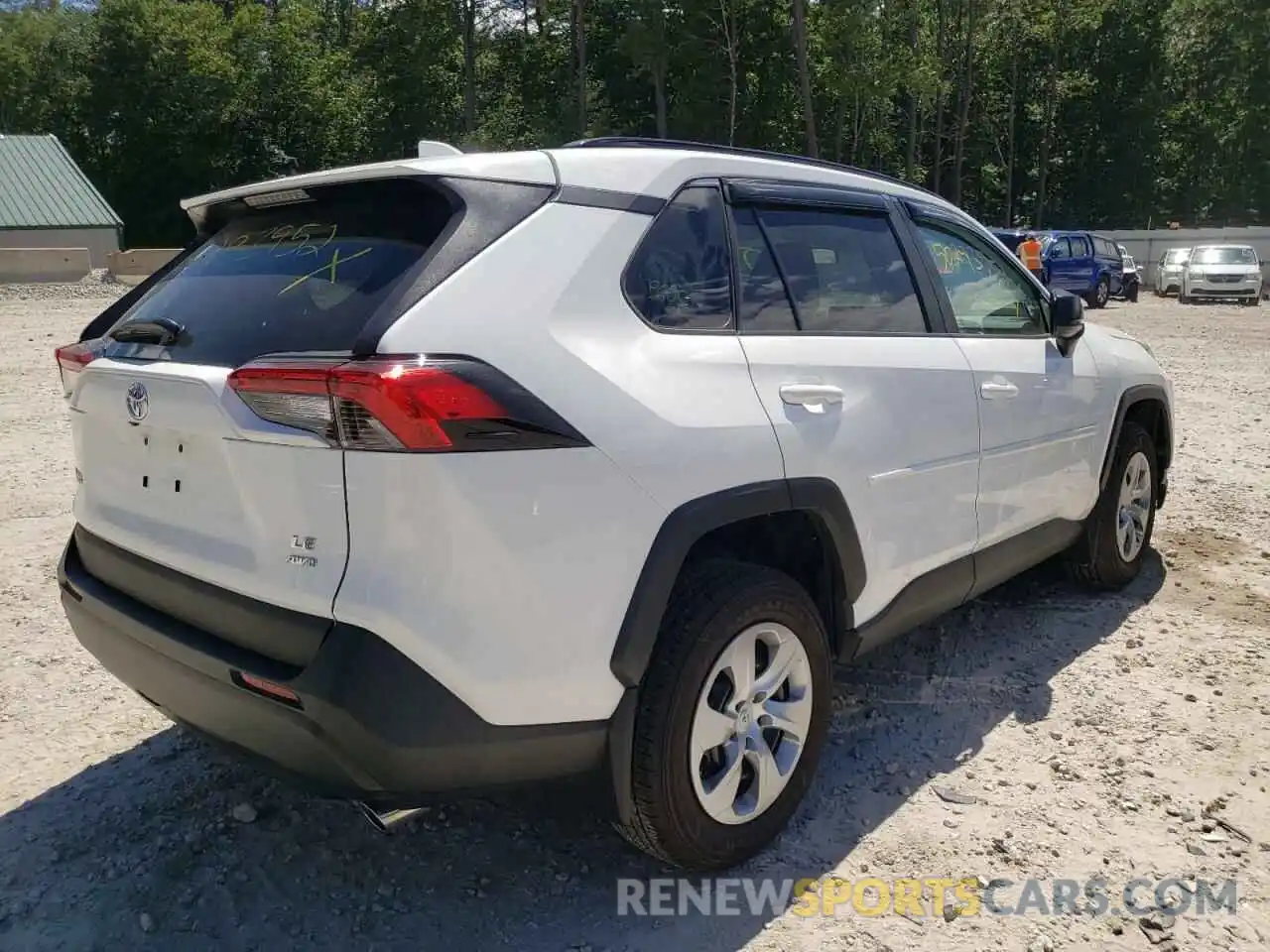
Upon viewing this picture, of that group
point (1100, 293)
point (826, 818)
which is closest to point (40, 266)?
point (1100, 293)

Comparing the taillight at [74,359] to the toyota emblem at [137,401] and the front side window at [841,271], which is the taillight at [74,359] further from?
the front side window at [841,271]

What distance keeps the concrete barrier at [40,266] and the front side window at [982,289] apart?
2546cm

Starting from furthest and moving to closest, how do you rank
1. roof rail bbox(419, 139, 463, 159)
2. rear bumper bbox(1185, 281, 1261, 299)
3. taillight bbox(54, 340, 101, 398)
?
1. rear bumper bbox(1185, 281, 1261, 299)
2. taillight bbox(54, 340, 101, 398)
3. roof rail bbox(419, 139, 463, 159)

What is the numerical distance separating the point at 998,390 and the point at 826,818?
1.64m

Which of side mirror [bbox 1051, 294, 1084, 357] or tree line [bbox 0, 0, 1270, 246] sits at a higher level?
tree line [bbox 0, 0, 1270, 246]

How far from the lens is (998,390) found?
3689 millimetres

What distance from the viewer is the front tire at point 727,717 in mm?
2527

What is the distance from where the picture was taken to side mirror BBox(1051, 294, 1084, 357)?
4.14m

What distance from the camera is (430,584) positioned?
2.13m

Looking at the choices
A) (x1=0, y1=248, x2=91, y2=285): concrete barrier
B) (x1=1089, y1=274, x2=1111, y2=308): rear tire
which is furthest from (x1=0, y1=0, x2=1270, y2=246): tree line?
(x1=0, y1=248, x2=91, y2=285): concrete barrier

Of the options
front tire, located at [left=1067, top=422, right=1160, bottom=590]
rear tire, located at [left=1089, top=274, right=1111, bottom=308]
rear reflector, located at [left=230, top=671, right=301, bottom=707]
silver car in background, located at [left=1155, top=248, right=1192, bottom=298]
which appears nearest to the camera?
rear reflector, located at [left=230, top=671, right=301, bottom=707]

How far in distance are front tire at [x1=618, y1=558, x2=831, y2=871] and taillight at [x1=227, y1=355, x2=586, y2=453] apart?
2.21 feet

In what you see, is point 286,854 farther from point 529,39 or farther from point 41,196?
point 529,39

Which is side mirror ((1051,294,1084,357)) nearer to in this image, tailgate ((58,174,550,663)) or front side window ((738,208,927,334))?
front side window ((738,208,927,334))
